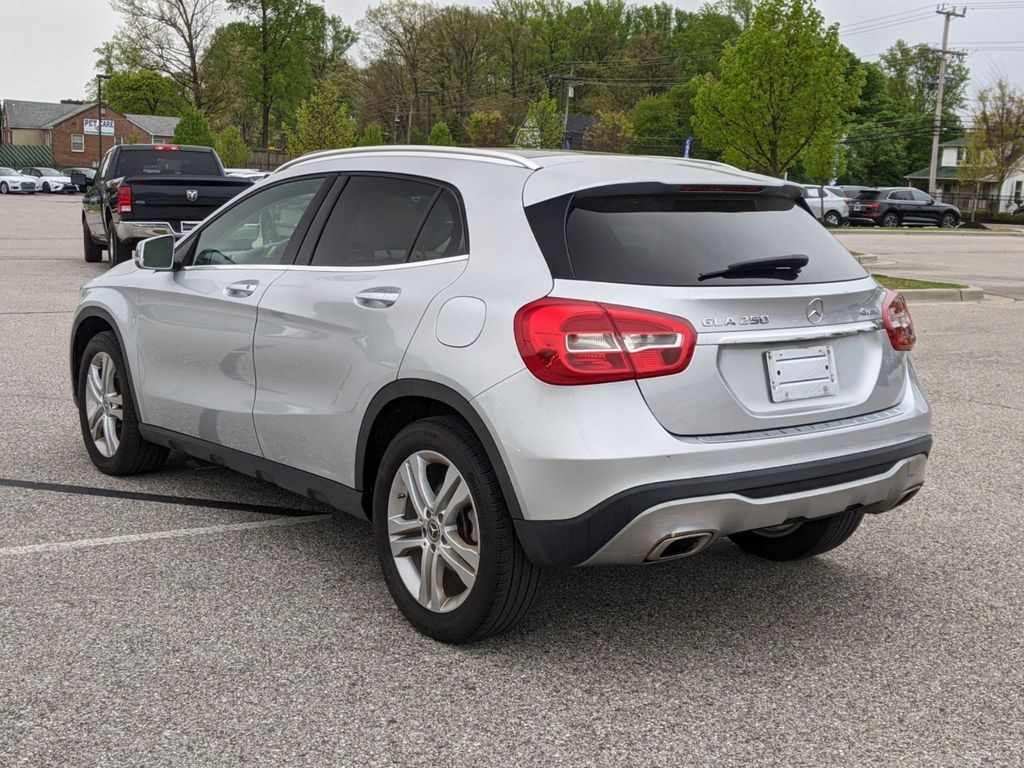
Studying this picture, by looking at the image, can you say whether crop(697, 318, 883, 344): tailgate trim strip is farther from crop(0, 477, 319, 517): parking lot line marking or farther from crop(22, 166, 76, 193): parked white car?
crop(22, 166, 76, 193): parked white car

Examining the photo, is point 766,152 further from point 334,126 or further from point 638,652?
point 334,126

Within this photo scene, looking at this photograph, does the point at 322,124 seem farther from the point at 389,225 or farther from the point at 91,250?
the point at 389,225

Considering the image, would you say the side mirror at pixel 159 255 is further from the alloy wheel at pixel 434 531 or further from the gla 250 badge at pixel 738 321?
the gla 250 badge at pixel 738 321

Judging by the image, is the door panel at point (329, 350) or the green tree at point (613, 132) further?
the green tree at point (613, 132)

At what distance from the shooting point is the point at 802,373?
Result: 12.5 feet

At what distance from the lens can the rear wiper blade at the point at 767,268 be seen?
3752mm

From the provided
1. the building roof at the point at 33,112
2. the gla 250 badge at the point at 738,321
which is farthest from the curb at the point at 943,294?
the building roof at the point at 33,112

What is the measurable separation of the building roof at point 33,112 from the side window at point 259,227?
113 metres

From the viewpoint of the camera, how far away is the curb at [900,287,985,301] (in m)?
16.9

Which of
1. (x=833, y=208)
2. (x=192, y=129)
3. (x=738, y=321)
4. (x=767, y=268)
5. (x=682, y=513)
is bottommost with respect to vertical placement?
(x=682, y=513)

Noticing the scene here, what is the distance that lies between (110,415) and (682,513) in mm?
3569

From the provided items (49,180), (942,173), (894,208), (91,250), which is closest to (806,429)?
(91,250)

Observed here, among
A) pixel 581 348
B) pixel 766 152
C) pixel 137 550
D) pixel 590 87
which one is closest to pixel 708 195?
pixel 581 348

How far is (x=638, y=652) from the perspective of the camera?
394cm
